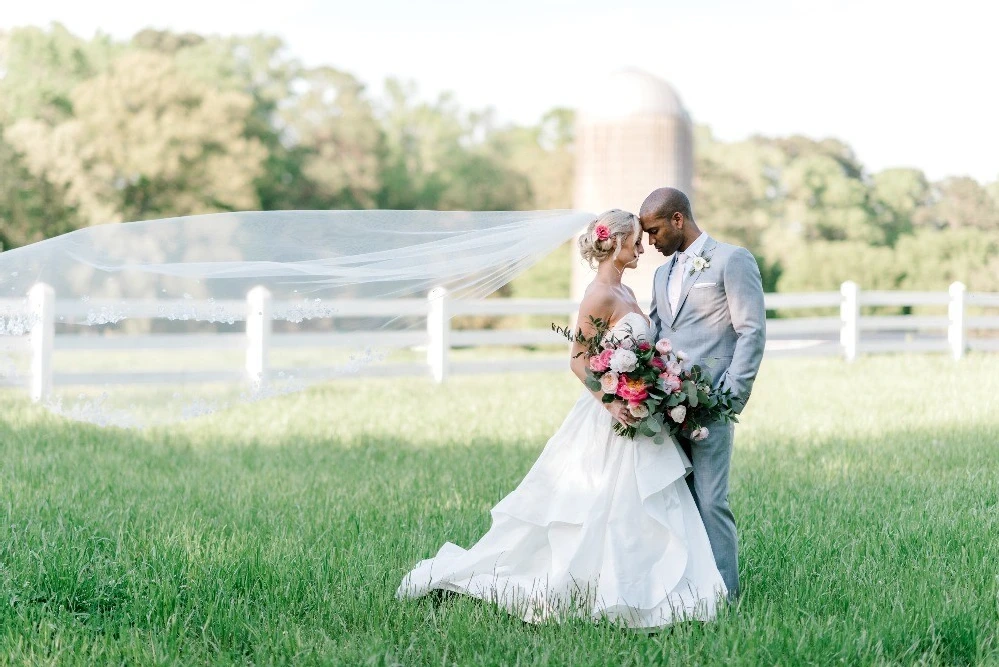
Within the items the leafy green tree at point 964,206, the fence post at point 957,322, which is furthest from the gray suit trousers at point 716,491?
the leafy green tree at point 964,206

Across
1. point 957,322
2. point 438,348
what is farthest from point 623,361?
point 957,322

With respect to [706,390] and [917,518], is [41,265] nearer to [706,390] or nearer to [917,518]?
[706,390]

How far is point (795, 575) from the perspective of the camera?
4836 mm

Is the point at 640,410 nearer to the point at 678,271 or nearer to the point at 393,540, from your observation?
the point at 678,271

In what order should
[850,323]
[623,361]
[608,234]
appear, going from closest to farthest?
[623,361] → [608,234] → [850,323]

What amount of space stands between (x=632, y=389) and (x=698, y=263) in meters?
0.63

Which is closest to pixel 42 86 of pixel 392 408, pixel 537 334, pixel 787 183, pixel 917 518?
pixel 537 334

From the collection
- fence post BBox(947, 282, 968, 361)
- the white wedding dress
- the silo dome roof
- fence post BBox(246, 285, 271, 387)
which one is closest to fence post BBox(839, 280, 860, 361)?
fence post BBox(947, 282, 968, 361)

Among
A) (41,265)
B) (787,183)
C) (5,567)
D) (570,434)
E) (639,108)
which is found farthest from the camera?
(787,183)

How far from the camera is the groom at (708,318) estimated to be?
4.23 metres

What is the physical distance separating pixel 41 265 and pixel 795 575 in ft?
13.3

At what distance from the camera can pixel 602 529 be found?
13.9ft

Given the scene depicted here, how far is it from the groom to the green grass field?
39 cm

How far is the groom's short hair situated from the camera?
4.33 m
